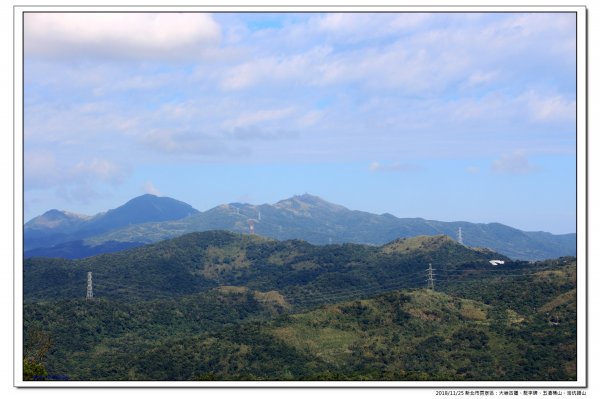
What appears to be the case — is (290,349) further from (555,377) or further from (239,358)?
(555,377)

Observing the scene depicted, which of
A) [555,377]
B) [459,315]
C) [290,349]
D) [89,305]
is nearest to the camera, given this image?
[555,377]
